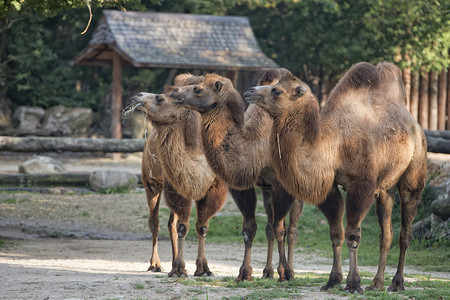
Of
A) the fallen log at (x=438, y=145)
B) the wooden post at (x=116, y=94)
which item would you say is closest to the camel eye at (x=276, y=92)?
the fallen log at (x=438, y=145)

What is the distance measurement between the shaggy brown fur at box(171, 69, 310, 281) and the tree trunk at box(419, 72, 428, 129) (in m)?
14.2

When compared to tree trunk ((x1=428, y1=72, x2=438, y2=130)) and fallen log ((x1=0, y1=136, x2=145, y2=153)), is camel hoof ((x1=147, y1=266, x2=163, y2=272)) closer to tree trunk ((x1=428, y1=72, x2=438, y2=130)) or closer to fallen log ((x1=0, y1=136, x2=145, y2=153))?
fallen log ((x1=0, y1=136, x2=145, y2=153))

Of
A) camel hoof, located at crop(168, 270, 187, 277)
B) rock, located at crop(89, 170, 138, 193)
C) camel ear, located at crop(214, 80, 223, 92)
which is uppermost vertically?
camel ear, located at crop(214, 80, 223, 92)

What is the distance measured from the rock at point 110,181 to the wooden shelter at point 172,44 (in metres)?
4.13

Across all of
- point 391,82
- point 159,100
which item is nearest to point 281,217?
point 391,82

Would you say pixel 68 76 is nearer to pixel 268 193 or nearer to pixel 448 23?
pixel 448 23

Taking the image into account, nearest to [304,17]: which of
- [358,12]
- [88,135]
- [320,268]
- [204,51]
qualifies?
[358,12]

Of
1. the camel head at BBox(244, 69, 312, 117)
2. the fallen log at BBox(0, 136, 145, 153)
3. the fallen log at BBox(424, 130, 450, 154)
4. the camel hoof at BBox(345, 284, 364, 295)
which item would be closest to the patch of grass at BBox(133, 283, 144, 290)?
the camel hoof at BBox(345, 284, 364, 295)

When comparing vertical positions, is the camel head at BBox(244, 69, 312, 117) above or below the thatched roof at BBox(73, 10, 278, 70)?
above

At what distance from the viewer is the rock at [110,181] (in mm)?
16453

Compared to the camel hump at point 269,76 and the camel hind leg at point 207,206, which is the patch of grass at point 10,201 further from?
the camel hump at point 269,76

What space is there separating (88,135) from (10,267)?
16491 millimetres

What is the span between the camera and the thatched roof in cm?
2003

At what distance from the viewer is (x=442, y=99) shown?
21.2 metres
